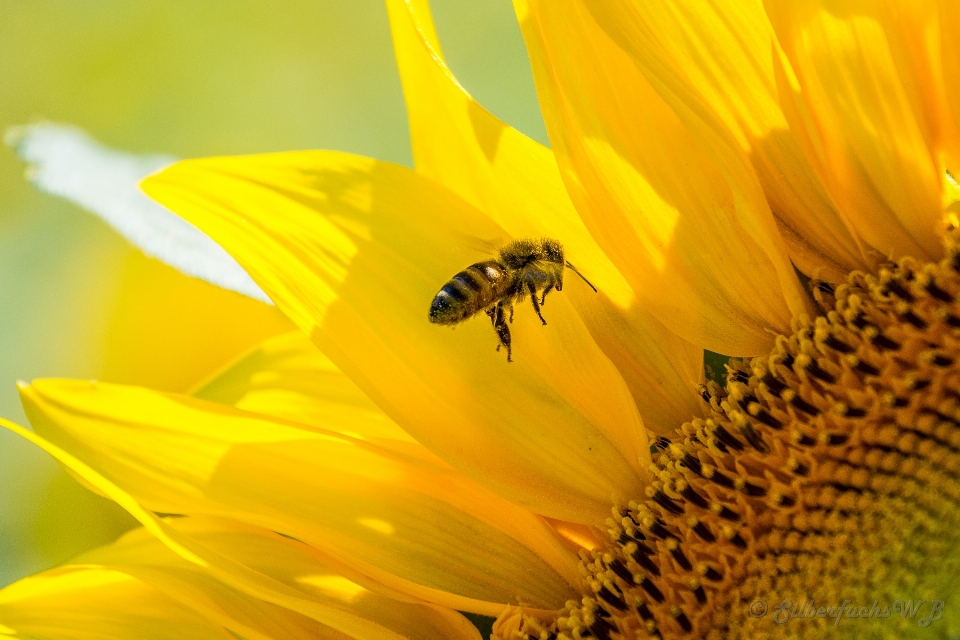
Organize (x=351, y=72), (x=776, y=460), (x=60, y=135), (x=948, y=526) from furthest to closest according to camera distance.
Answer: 1. (x=351, y=72)
2. (x=60, y=135)
3. (x=776, y=460)
4. (x=948, y=526)

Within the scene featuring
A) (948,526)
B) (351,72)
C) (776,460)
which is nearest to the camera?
(948,526)

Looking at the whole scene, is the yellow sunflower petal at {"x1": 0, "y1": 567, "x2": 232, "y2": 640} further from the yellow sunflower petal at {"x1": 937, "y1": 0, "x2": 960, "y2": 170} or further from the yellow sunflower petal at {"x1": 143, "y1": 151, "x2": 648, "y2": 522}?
the yellow sunflower petal at {"x1": 937, "y1": 0, "x2": 960, "y2": 170}

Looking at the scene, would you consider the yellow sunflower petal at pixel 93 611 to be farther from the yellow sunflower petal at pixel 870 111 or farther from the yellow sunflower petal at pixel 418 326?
the yellow sunflower petal at pixel 870 111

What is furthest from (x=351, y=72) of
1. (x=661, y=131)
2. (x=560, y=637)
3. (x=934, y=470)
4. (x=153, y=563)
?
(x=934, y=470)

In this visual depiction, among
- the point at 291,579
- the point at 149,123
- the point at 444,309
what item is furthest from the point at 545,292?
the point at 149,123

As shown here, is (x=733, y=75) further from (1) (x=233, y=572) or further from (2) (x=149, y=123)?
(2) (x=149, y=123)

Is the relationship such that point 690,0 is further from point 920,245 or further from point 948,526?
point 948,526
